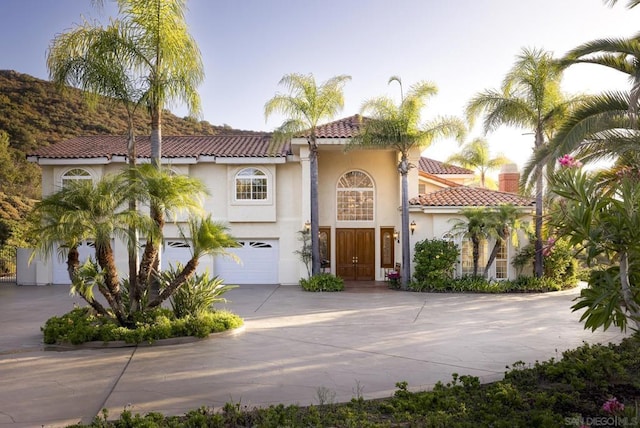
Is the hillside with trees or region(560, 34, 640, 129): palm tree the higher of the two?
the hillside with trees

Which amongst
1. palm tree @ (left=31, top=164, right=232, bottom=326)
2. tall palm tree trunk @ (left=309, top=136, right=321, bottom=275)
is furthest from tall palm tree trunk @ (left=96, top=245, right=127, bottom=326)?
tall palm tree trunk @ (left=309, top=136, right=321, bottom=275)

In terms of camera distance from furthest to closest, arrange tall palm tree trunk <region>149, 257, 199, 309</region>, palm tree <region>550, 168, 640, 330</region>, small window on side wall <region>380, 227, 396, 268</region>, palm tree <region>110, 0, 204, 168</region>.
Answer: small window on side wall <region>380, 227, 396, 268</region>, palm tree <region>110, 0, 204, 168</region>, tall palm tree trunk <region>149, 257, 199, 309</region>, palm tree <region>550, 168, 640, 330</region>

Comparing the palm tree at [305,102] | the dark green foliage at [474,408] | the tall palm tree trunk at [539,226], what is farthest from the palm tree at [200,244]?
the tall palm tree trunk at [539,226]

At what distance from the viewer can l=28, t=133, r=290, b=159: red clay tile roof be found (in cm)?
2230

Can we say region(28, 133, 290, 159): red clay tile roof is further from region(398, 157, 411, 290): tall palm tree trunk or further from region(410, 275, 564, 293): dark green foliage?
region(410, 275, 564, 293): dark green foliage

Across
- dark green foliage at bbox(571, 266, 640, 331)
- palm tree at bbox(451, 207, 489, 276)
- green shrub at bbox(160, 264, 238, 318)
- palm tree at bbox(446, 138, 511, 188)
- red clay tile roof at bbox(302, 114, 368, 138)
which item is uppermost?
palm tree at bbox(446, 138, 511, 188)

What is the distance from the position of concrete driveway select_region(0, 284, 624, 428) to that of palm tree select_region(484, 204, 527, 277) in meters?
4.42

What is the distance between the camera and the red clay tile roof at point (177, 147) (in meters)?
22.3

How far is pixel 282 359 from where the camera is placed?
8953 millimetres

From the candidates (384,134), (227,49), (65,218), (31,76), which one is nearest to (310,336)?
(65,218)

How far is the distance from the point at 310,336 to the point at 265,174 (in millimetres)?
12541

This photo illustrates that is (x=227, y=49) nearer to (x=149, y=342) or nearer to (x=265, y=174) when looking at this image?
(x=265, y=174)

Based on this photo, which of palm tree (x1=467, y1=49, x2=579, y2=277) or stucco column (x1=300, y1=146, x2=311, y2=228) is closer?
palm tree (x1=467, y1=49, x2=579, y2=277)

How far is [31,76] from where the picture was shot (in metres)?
46.6
